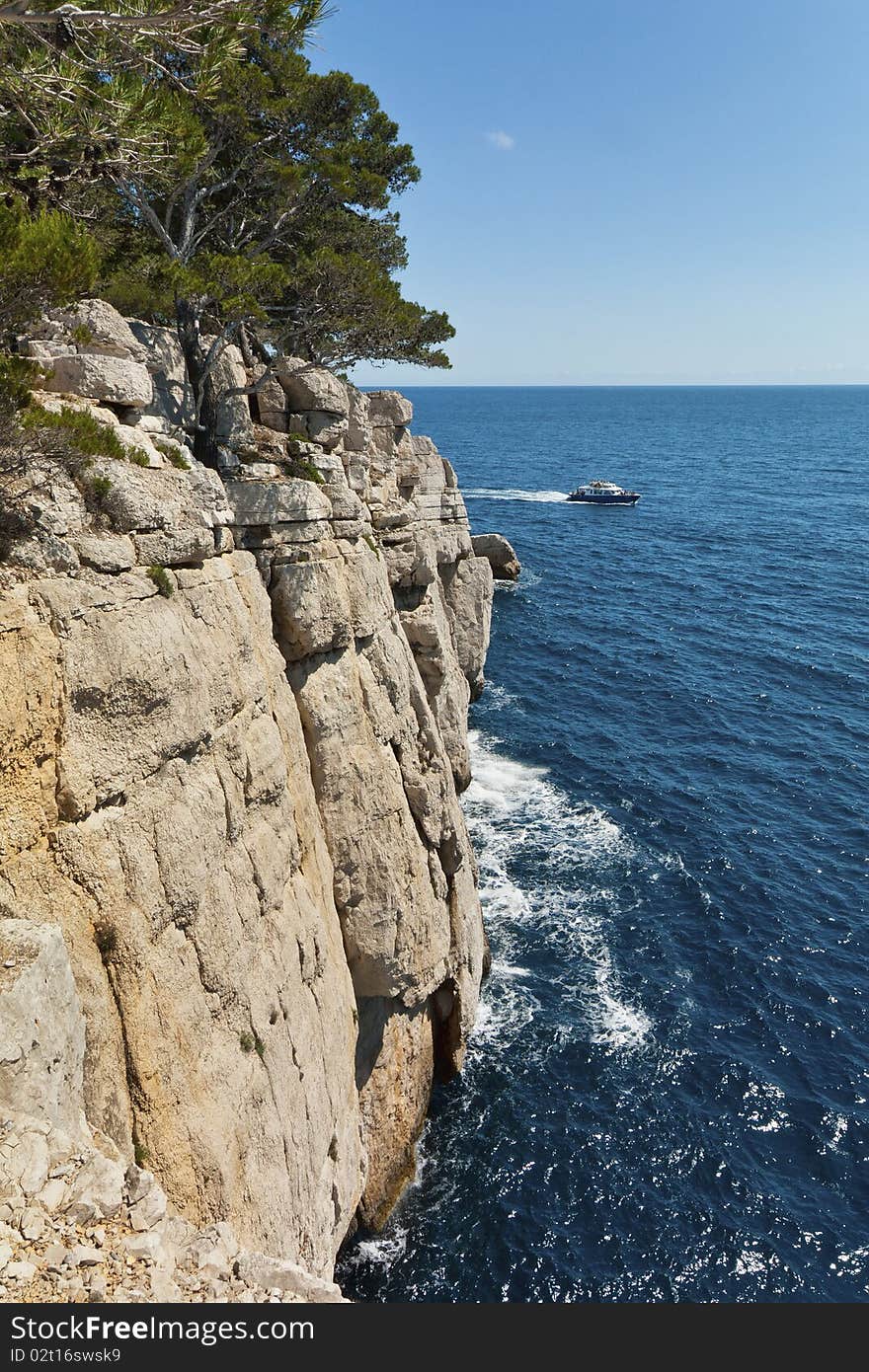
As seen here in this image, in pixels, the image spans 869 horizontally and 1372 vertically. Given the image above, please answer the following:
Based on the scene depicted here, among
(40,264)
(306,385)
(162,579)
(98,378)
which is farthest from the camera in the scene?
(306,385)

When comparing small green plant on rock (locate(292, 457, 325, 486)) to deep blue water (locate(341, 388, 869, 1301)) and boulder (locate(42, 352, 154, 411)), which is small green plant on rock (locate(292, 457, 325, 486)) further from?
deep blue water (locate(341, 388, 869, 1301))

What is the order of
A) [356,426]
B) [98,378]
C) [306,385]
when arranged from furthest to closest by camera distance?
[356,426] → [306,385] → [98,378]

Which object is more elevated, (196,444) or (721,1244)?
(196,444)

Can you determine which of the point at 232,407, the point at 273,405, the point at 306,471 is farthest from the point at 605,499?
the point at 232,407

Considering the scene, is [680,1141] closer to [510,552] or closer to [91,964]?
[91,964]

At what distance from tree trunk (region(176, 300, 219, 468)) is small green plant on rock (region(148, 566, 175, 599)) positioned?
7036 mm

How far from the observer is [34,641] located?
42.5ft

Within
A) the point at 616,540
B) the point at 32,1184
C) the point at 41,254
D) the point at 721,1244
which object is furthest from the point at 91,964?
the point at 616,540

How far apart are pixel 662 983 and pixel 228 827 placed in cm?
2383

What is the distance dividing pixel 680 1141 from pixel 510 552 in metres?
65.7

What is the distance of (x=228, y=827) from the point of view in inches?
679

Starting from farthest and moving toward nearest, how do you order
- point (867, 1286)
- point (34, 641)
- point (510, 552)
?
point (510, 552) → point (867, 1286) → point (34, 641)

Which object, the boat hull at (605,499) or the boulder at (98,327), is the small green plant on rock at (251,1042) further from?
the boat hull at (605,499)

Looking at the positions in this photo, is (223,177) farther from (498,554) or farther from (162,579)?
(498,554)
